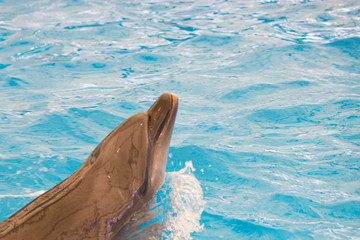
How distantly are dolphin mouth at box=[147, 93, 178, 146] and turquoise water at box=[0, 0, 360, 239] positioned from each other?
0.44 meters

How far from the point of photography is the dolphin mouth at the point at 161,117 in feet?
6.40

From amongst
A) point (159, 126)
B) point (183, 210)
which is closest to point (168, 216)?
point (183, 210)

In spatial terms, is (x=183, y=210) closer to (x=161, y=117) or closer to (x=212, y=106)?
(x=161, y=117)

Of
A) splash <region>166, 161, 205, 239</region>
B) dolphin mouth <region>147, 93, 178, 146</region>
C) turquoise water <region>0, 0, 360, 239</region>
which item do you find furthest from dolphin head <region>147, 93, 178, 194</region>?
splash <region>166, 161, 205, 239</region>

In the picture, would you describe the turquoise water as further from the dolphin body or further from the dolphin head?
the dolphin body

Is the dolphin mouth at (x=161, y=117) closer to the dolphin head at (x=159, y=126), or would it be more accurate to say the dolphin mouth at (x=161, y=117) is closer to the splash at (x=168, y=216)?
the dolphin head at (x=159, y=126)

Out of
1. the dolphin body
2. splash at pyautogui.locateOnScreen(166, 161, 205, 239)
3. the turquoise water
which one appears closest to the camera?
the dolphin body

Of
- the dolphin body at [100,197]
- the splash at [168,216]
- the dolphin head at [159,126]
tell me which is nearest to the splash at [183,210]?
the splash at [168,216]

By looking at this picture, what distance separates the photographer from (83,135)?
5086 mm

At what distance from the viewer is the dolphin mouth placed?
1951mm

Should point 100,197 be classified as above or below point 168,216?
above

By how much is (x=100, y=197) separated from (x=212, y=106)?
4280 mm

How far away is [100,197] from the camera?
1.75 metres

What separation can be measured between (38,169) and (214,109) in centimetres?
259
